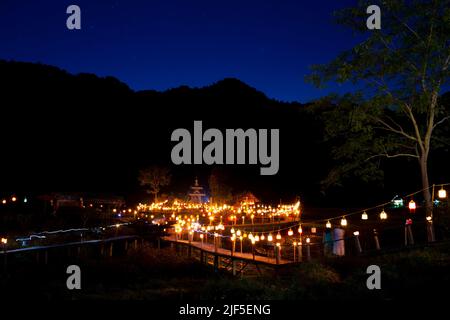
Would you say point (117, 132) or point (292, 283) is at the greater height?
point (117, 132)

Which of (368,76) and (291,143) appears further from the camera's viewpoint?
(291,143)

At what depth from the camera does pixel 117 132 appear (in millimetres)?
55062

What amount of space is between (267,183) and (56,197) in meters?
26.8

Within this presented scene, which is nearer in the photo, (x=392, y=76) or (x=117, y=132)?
(x=392, y=76)

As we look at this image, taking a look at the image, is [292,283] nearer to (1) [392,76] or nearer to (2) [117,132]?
(1) [392,76]

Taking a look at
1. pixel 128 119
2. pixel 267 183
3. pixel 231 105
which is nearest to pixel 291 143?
pixel 267 183

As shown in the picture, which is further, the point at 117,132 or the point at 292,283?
the point at 117,132

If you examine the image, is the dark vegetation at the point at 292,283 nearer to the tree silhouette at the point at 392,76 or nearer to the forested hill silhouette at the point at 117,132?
the tree silhouette at the point at 392,76

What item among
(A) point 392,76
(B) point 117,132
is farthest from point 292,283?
(B) point 117,132

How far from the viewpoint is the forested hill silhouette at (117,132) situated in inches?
1617

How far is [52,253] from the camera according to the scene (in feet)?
61.4
